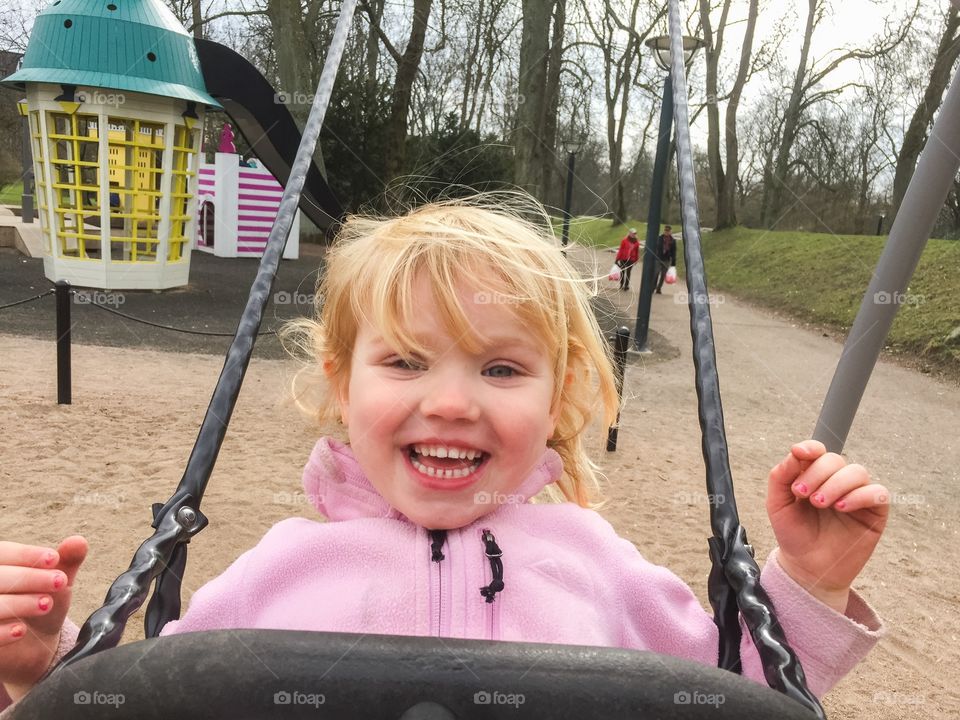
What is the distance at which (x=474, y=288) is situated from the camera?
3.51 ft

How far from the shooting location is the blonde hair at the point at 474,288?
107cm

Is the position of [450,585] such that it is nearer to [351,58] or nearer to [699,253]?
[699,253]

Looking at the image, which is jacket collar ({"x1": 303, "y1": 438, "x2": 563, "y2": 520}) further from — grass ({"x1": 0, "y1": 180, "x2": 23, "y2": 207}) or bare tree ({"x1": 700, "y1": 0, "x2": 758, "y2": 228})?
grass ({"x1": 0, "y1": 180, "x2": 23, "y2": 207})

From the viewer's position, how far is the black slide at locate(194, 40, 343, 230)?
25.5ft

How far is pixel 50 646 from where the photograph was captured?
0.87 meters

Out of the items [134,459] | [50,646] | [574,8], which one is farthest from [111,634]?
[574,8]

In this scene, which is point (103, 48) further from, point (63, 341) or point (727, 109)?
point (727, 109)

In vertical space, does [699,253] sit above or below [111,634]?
above

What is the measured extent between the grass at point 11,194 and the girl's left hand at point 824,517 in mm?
22125

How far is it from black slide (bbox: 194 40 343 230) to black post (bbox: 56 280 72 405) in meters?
3.76

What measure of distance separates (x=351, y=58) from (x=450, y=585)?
15512 millimetres

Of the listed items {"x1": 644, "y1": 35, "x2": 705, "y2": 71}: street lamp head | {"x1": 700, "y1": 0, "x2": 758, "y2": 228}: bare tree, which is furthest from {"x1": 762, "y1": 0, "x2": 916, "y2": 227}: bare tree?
{"x1": 644, "y1": 35, "x2": 705, "y2": 71}: street lamp head

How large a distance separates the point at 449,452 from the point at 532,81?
33.6 feet

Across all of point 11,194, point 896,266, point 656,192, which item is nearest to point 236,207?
point 656,192
